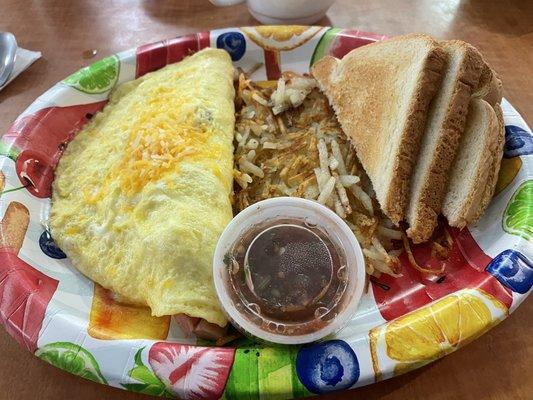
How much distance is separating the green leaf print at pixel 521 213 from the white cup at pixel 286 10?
178 centimetres

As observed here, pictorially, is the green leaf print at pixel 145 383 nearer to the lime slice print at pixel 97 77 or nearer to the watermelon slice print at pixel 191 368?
the watermelon slice print at pixel 191 368

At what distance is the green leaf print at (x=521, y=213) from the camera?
1665 mm

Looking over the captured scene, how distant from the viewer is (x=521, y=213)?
5.65 feet

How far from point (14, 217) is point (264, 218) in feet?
3.50

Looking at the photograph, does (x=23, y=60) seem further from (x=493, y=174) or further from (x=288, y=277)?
(x=493, y=174)

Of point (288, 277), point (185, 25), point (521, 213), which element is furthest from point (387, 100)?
point (185, 25)

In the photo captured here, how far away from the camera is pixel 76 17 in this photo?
131 inches

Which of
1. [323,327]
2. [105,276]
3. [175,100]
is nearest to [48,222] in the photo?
[105,276]

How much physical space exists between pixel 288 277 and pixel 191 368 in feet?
1.39

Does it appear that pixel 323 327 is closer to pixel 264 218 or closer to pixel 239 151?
pixel 264 218

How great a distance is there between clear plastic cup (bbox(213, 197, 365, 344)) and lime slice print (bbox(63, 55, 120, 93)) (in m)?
1.33

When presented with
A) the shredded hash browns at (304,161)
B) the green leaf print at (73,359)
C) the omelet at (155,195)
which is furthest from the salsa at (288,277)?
the green leaf print at (73,359)

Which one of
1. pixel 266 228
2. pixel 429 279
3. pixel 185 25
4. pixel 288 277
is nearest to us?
pixel 288 277

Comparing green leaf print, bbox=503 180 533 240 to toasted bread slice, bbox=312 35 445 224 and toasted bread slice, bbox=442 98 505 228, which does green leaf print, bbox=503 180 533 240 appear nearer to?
toasted bread slice, bbox=442 98 505 228
